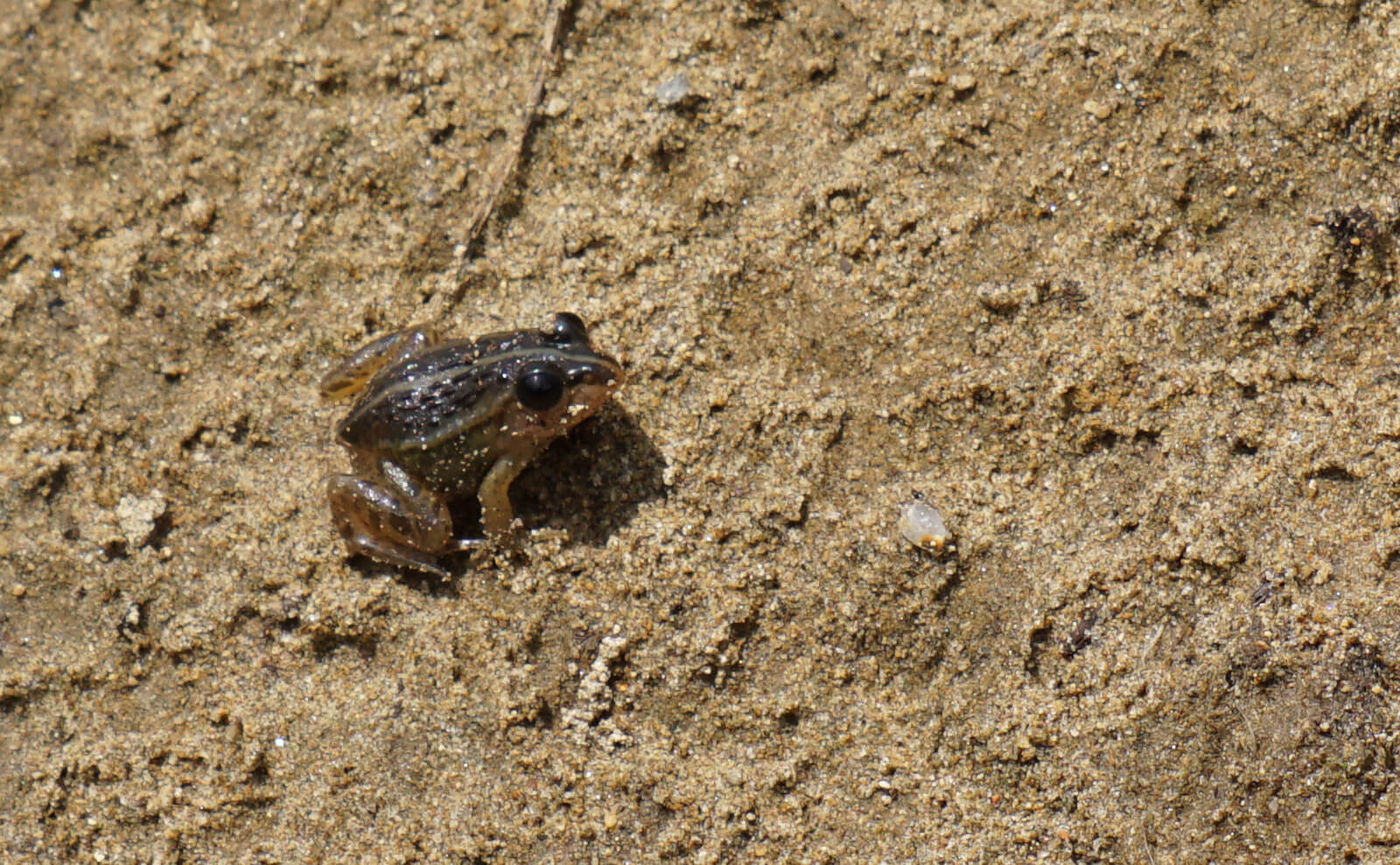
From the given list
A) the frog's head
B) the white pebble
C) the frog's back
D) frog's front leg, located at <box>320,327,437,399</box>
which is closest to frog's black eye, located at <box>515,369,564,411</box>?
the frog's head

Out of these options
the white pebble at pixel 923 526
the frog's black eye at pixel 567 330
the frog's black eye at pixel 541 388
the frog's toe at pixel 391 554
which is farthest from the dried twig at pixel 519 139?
the white pebble at pixel 923 526

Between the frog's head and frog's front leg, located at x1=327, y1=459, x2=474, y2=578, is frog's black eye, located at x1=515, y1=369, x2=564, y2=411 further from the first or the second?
frog's front leg, located at x1=327, y1=459, x2=474, y2=578

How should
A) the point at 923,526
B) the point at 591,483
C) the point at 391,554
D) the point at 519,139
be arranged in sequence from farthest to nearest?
the point at 519,139 < the point at 591,483 < the point at 391,554 < the point at 923,526

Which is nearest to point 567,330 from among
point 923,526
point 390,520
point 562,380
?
point 562,380

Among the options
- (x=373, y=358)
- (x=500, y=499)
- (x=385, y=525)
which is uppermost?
(x=373, y=358)

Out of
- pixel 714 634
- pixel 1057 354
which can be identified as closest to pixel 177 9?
pixel 714 634

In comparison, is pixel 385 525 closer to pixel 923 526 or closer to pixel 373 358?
pixel 373 358
